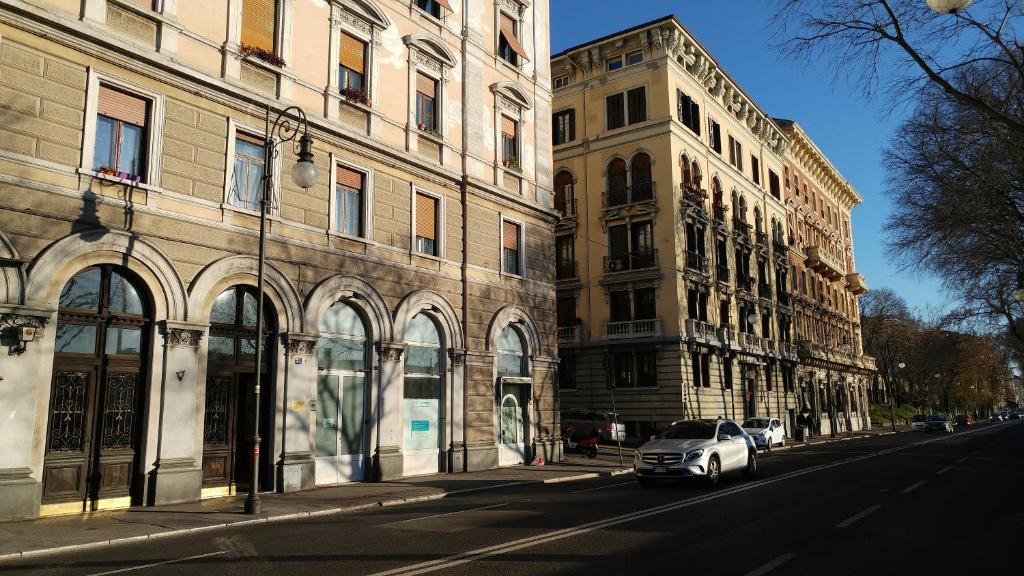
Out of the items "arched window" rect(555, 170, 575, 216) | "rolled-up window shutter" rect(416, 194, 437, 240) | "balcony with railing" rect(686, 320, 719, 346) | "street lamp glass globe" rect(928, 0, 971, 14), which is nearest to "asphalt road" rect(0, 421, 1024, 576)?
"street lamp glass globe" rect(928, 0, 971, 14)

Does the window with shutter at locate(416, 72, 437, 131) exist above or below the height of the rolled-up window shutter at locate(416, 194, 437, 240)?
above

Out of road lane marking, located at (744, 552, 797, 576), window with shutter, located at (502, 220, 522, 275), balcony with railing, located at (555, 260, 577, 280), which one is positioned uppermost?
balcony with railing, located at (555, 260, 577, 280)

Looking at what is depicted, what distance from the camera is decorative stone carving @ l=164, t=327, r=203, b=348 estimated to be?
14.2 metres

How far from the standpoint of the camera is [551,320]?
25703 millimetres

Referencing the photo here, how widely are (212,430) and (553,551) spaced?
9391mm

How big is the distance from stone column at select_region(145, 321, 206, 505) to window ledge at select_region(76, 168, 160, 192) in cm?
274

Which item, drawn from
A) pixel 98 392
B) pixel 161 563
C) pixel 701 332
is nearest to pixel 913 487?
pixel 161 563

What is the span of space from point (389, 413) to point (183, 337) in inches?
243

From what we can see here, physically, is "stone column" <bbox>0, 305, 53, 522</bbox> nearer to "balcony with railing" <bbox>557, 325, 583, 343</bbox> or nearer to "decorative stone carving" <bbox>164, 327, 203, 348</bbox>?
"decorative stone carving" <bbox>164, 327, 203, 348</bbox>

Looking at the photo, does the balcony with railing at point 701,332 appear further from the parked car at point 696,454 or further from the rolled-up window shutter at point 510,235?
the parked car at point 696,454

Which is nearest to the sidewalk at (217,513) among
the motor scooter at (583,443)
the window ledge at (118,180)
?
the window ledge at (118,180)

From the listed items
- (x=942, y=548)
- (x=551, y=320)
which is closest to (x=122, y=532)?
(x=942, y=548)

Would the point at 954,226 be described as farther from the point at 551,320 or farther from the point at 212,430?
the point at 212,430

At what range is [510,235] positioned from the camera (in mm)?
24500
